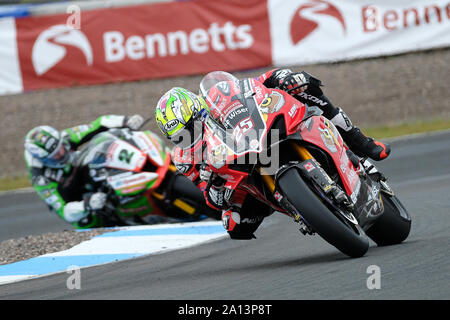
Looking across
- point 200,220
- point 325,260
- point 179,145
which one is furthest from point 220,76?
point 200,220

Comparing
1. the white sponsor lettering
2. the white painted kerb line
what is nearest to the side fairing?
the white painted kerb line

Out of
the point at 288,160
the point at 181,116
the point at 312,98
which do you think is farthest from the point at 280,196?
the point at 312,98

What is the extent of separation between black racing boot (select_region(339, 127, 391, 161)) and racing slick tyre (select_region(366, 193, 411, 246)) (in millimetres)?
313

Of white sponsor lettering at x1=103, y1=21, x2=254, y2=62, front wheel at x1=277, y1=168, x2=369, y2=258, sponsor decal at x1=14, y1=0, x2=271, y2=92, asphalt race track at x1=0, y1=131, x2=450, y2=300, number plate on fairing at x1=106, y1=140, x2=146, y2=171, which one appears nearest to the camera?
asphalt race track at x1=0, y1=131, x2=450, y2=300

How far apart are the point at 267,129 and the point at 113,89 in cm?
1111

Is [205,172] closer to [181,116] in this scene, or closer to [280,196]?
[181,116]

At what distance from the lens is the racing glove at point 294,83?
6051 mm

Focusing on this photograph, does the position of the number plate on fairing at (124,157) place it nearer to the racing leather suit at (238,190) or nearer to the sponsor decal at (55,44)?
the racing leather suit at (238,190)

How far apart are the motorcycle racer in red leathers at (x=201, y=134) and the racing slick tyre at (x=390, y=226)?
1.22 feet

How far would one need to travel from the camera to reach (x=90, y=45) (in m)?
15.8

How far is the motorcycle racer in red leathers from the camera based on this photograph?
5930 mm

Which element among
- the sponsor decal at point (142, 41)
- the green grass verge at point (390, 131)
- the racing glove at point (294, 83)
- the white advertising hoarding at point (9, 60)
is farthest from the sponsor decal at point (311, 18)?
the racing glove at point (294, 83)

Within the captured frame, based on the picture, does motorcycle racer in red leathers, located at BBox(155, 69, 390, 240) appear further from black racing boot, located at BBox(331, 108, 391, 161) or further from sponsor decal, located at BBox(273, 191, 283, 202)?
sponsor decal, located at BBox(273, 191, 283, 202)

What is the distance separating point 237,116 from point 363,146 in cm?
131
